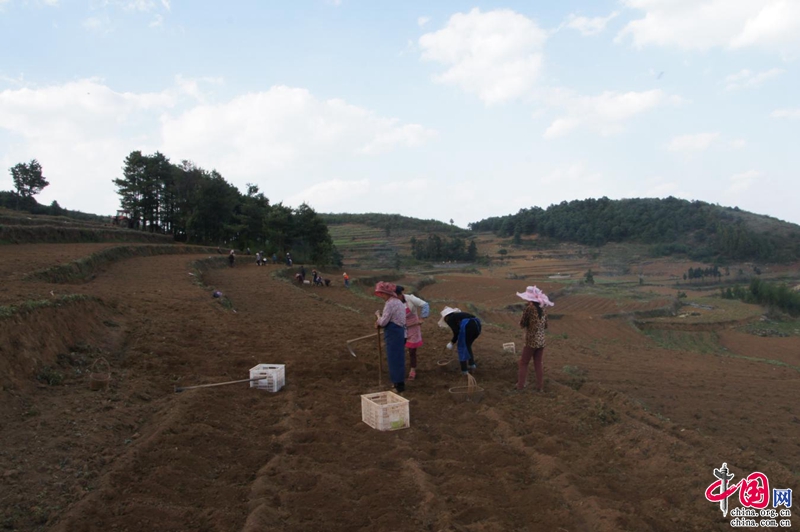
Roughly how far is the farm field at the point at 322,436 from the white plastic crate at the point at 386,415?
0.11 m

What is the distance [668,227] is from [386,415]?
95.6m

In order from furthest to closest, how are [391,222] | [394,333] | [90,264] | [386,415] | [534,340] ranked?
[391,222] < [90,264] < [534,340] < [394,333] < [386,415]

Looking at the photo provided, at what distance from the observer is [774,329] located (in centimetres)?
3291

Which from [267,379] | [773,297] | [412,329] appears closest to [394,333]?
[412,329]

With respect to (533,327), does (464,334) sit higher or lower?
lower

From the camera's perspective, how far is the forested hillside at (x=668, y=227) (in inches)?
2995

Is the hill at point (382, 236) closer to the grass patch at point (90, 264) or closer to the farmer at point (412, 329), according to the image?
the grass patch at point (90, 264)

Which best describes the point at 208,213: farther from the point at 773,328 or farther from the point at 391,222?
the point at 391,222

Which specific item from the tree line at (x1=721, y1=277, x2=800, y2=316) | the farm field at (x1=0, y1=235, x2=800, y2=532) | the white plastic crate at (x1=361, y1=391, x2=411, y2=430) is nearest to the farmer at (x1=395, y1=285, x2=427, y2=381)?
the farm field at (x1=0, y1=235, x2=800, y2=532)

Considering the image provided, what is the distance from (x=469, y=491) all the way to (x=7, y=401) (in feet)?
14.7

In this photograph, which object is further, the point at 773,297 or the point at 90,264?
the point at 773,297

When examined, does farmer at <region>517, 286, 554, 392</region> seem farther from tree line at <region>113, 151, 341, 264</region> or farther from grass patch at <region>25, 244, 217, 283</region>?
tree line at <region>113, 151, 341, 264</region>

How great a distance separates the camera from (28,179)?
4397 cm

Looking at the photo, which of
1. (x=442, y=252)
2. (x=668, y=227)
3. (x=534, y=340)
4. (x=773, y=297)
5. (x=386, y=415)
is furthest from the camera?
(x=668, y=227)
